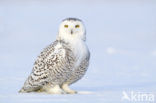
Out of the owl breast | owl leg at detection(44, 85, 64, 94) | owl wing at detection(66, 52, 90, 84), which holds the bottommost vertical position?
owl leg at detection(44, 85, 64, 94)

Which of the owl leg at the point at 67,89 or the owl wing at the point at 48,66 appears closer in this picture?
the owl wing at the point at 48,66

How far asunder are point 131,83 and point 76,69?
61.5 inches

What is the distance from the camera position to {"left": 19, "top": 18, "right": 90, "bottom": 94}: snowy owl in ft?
36.1

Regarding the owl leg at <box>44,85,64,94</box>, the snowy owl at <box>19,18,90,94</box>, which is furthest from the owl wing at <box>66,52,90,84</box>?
the owl leg at <box>44,85,64,94</box>

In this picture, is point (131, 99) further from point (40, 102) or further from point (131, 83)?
point (131, 83)

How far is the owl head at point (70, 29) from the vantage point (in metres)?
11.1

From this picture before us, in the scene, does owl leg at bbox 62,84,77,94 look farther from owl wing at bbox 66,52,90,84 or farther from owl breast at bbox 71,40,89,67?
owl breast at bbox 71,40,89,67

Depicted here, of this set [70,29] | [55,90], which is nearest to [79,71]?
[55,90]

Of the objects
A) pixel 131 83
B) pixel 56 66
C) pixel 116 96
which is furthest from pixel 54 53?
pixel 131 83

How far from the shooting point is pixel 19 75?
1322 centimetres

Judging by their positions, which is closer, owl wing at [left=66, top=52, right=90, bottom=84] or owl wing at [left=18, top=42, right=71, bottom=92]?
owl wing at [left=18, top=42, right=71, bottom=92]

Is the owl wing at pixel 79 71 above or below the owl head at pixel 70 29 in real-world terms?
below

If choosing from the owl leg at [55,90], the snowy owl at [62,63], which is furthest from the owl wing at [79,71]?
the owl leg at [55,90]

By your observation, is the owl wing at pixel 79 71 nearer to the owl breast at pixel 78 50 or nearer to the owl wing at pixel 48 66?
the owl breast at pixel 78 50
